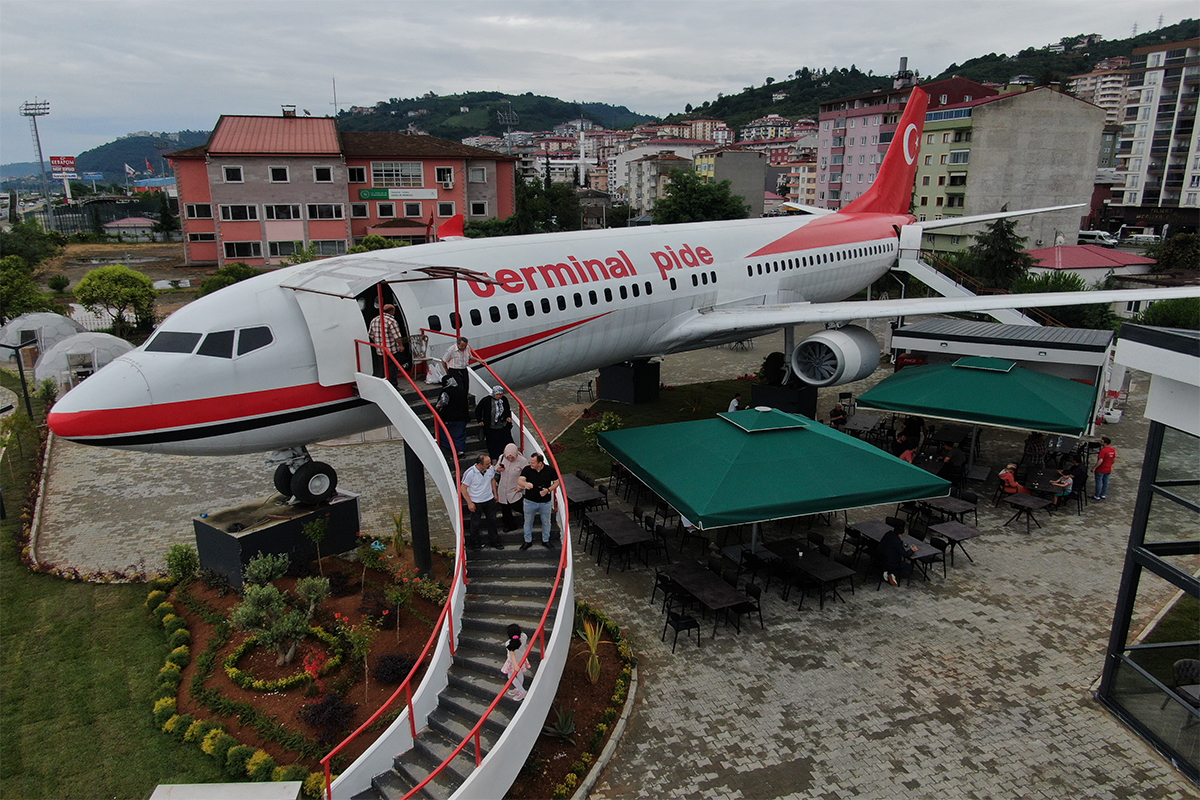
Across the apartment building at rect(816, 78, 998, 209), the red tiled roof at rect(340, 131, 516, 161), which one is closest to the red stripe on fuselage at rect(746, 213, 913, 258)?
the red tiled roof at rect(340, 131, 516, 161)

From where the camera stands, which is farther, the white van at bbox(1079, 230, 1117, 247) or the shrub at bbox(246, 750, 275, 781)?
the white van at bbox(1079, 230, 1117, 247)

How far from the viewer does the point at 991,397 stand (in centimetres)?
1880

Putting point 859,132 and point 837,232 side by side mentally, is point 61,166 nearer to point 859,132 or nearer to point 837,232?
point 859,132

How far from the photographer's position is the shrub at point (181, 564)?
1559cm

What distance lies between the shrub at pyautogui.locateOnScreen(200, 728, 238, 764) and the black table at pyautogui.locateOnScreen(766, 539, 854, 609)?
10.4 m

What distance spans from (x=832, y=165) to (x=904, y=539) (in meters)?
95.6

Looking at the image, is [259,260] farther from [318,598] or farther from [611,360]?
[318,598]

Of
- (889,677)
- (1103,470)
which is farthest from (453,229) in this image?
(1103,470)

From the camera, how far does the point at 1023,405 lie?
59.9ft

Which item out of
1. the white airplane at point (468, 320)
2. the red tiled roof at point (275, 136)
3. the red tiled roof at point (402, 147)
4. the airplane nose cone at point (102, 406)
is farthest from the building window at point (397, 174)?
the airplane nose cone at point (102, 406)

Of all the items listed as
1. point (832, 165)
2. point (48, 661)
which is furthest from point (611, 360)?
point (832, 165)

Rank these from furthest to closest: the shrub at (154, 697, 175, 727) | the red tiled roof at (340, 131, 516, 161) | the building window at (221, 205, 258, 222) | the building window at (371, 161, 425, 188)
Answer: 1. the building window at (371, 161, 425, 188)
2. the red tiled roof at (340, 131, 516, 161)
3. the building window at (221, 205, 258, 222)
4. the shrub at (154, 697, 175, 727)

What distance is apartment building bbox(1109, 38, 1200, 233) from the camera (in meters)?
92.5

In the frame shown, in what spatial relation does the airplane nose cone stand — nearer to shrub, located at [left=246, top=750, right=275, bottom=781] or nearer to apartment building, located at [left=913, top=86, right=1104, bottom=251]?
shrub, located at [left=246, top=750, right=275, bottom=781]
